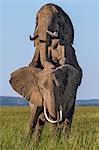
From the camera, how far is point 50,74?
239 inches

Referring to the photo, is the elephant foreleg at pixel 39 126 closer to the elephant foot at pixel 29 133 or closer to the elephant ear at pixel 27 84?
the elephant foot at pixel 29 133

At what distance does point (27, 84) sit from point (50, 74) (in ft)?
1.87

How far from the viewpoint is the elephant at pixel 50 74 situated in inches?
239

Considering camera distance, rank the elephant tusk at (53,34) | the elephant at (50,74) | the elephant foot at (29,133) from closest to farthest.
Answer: the elephant at (50,74) → the elephant foot at (29,133) → the elephant tusk at (53,34)

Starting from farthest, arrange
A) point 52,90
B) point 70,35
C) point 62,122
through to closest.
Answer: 1. point 70,35
2. point 62,122
3. point 52,90

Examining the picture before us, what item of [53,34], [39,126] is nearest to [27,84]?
[39,126]

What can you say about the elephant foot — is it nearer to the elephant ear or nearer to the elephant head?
the elephant ear

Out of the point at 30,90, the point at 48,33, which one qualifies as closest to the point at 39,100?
the point at 30,90

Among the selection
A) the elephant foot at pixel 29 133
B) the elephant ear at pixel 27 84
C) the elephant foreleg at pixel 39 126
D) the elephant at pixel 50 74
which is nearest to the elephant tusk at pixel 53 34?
the elephant at pixel 50 74

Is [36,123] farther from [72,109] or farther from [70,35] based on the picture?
[70,35]

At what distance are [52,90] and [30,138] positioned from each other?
67cm

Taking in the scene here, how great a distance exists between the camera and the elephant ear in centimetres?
637

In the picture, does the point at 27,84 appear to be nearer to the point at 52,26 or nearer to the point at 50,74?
the point at 50,74

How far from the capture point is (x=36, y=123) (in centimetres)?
648
